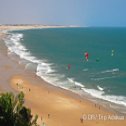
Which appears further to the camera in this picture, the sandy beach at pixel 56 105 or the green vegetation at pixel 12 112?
the sandy beach at pixel 56 105

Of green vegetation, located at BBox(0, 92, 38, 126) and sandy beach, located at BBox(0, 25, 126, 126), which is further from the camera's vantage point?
sandy beach, located at BBox(0, 25, 126, 126)

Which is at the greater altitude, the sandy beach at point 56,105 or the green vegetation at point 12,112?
the green vegetation at point 12,112

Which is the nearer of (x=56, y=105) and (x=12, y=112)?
(x=12, y=112)

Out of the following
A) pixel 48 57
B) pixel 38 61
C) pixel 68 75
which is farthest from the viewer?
pixel 48 57

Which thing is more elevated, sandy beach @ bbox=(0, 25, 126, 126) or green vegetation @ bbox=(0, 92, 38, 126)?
green vegetation @ bbox=(0, 92, 38, 126)

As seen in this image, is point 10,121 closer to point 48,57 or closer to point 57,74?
point 57,74

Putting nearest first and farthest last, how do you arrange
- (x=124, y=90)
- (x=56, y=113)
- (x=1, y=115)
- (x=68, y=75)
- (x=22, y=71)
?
1. (x=1, y=115)
2. (x=56, y=113)
3. (x=124, y=90)
4. (x=68, y=75)
5. (x=22, y=71)

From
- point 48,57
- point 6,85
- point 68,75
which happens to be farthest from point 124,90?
point 48,57

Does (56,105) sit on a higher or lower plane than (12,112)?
Result: lower
